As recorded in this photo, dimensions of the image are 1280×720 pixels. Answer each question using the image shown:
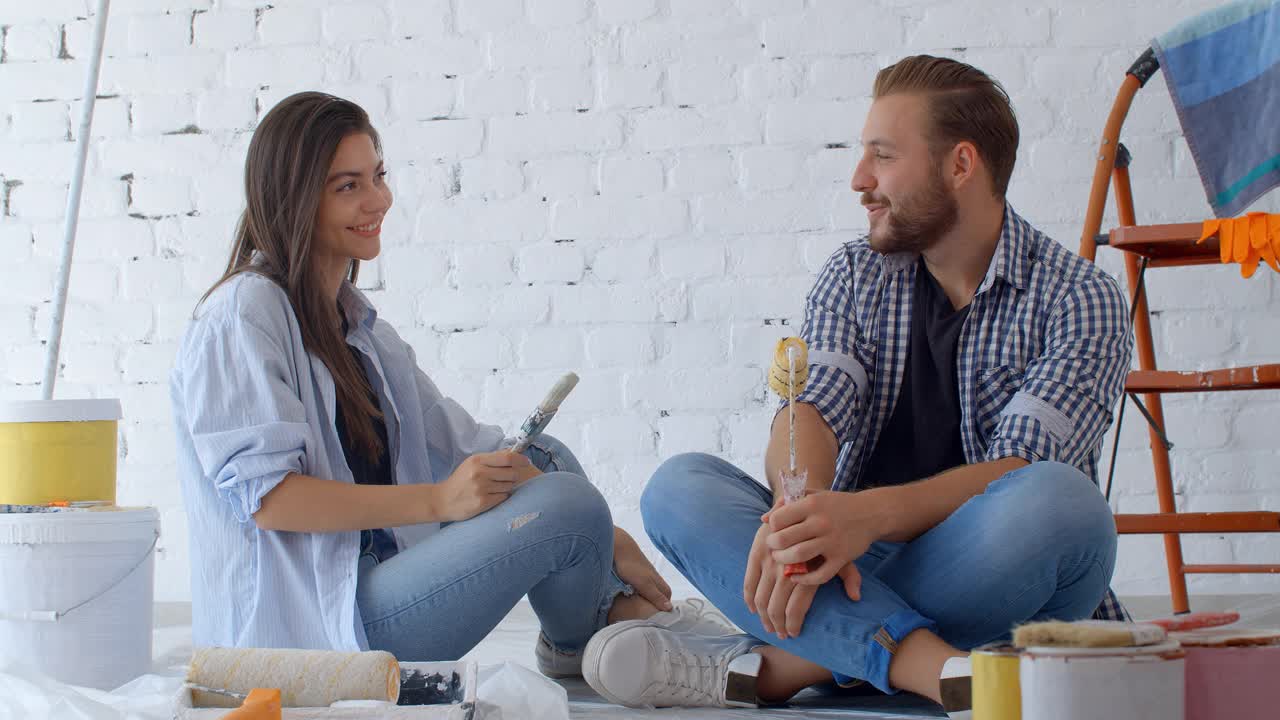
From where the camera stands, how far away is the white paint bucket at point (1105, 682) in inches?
26.3

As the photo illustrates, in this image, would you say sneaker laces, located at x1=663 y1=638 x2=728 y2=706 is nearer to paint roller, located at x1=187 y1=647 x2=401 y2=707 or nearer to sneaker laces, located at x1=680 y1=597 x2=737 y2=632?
sneaker laces, located at x1=680 y1=597 x2=737 y2=632

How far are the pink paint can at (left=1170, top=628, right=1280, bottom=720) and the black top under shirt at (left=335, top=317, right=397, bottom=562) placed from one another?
94cm

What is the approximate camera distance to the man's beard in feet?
4.66

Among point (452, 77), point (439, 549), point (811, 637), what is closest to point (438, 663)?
point (439, 549)

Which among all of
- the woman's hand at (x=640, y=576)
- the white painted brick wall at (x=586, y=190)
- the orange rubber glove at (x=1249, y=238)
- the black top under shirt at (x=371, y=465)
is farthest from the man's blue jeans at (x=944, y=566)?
the white painted brick wall at (x=586, y=190)

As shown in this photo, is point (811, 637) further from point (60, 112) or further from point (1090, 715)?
point (60, 112)

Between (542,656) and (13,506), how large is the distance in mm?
725

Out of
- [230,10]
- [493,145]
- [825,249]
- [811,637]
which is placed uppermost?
[230,10]

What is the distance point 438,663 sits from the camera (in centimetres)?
119

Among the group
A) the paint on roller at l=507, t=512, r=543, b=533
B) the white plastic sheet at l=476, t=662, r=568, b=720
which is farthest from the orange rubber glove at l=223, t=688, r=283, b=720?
the paint on roller at l=507, t=512, r=543, b=533

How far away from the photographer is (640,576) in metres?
1.54

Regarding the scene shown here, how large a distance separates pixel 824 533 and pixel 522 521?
1.17ft

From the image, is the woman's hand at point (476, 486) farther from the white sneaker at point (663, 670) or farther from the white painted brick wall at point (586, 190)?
the white painted brick wall at point (586, 190)

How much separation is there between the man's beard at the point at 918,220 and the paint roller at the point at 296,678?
2.51 feet
